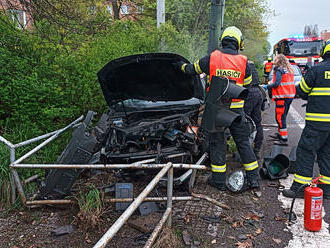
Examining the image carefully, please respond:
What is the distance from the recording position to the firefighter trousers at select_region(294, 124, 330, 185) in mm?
3980

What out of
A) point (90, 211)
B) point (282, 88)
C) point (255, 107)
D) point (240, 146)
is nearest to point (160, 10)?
point (282, 88)

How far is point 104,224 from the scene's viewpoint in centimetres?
340

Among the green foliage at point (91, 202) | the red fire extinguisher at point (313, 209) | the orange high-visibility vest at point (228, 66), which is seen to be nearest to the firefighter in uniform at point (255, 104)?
the orange high-visibility vest at point (228, 66)

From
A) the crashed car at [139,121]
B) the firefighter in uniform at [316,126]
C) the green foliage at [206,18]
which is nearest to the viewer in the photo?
the crashed car at [139,121]

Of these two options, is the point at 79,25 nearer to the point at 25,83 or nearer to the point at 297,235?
the point at 25,83

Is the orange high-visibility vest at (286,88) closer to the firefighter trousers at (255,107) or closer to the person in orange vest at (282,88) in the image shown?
the person in orange vest at (282,88)

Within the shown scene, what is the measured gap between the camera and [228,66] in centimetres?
404

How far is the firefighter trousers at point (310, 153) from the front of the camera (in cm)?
398

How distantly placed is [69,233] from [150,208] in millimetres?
947

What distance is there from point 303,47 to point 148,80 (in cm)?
1786

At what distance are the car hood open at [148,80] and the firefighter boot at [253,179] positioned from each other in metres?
1.44

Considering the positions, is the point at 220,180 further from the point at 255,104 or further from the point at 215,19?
the point at 215,19

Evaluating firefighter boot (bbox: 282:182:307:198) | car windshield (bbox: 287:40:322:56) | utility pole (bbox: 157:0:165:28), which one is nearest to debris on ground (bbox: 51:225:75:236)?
firefighter boot (bbox: 282:182:307:198)

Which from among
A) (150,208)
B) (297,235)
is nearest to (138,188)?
(150,208)
